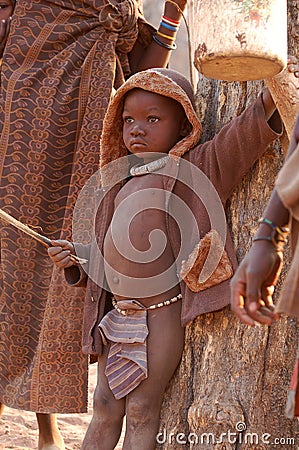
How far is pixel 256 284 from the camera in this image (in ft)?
7.68

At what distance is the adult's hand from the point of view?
2.35m

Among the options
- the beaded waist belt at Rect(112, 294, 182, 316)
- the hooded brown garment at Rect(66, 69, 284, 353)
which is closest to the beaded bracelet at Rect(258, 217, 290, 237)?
the hooded brown garment at Rect(66, 69, 284, 353)

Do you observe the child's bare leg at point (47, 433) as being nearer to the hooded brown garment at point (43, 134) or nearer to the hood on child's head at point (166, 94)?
the hooded brown garment at point (43, 134)

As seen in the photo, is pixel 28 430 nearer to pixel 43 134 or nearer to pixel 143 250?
pixel 43 134

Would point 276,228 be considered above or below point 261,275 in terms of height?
above

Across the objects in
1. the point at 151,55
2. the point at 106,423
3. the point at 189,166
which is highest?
the point at 151,55

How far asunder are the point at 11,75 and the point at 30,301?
38.3 inches

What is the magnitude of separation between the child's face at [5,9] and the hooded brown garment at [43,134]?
0.07m

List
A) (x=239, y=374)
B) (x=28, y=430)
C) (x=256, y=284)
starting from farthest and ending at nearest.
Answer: (x=28, y=430) → (x=239, y=374) → (x=256, y=284)

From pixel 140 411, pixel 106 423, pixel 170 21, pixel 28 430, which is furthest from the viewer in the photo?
pixel 28 430

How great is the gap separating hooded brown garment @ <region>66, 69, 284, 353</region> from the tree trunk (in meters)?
0.08

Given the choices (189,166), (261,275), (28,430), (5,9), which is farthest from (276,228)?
(28,430)

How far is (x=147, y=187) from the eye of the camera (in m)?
3.63

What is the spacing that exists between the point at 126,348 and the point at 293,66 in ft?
3.79
